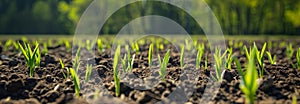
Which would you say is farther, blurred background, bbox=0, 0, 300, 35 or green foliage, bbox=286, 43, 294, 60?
blurred background, bbox=0, 0, 300, 35

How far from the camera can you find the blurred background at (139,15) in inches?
1125

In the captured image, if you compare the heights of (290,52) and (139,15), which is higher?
(139,15)

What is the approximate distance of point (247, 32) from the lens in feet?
98.5

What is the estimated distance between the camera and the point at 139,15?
30.8 m

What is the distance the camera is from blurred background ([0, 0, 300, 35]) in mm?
28578

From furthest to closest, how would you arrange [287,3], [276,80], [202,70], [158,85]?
[287,3], [202,70], [276,80], [158,85]

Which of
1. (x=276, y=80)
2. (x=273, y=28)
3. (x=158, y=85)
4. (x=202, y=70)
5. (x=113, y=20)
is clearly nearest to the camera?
(x=158, y=85)

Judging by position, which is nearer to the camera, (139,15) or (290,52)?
(290,52)

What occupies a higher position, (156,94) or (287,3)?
(287,3)

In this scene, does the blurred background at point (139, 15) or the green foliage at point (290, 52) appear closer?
the green foliage at point (290, 52)

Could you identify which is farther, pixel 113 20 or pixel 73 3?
pixel 113 20

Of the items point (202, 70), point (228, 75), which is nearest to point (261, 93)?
point (228, 75)

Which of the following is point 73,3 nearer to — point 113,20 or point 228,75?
point 113,20

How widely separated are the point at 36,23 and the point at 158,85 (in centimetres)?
3105
